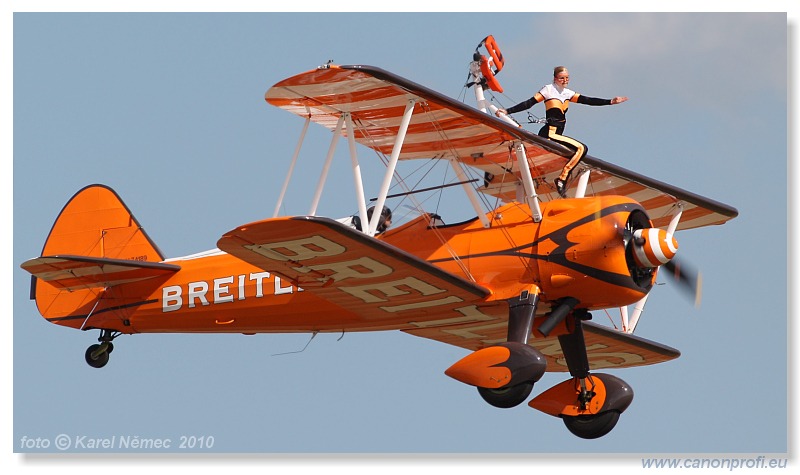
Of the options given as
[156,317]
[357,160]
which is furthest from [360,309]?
[156,317]

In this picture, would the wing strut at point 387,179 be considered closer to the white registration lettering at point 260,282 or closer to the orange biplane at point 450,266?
the orange biplane at point 450,266

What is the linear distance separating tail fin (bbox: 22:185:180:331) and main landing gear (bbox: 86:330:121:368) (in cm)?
19

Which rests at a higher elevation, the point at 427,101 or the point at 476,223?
the point at 427,101

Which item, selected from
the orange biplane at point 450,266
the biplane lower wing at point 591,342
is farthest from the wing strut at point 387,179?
the biplane lower wing at point 591,342

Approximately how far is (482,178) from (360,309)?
2346 mm

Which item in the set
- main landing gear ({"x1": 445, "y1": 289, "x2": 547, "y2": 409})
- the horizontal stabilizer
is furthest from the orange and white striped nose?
the horizontal stabilizer

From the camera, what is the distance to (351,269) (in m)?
15.1

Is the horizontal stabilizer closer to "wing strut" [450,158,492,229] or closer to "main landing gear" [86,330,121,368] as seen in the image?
"main landing gear" [86,330,121,368]

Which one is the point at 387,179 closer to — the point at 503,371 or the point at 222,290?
the point at 503,371

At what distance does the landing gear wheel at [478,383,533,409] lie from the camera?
47.7ft

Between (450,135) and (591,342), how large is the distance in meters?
3.26

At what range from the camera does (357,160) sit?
601 inches

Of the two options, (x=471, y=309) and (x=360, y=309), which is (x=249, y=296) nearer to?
(x=360, y=309)

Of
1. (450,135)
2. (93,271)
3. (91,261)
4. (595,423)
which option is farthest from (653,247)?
(93,271)
